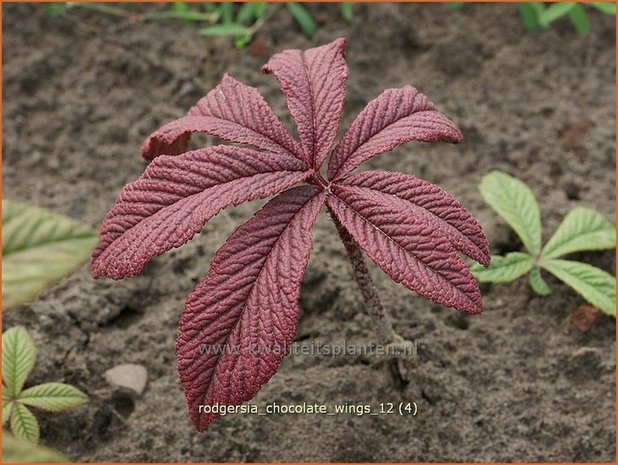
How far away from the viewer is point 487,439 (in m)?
1.91

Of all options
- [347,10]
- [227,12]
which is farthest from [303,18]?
[227,12]

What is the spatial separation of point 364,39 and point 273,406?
1.48 m

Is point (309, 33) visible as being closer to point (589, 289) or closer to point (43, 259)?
point (589, 289)

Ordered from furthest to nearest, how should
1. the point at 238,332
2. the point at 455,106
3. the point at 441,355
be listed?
1. the point at 455,106
2. the point at 441,355
3. the point at 238,332

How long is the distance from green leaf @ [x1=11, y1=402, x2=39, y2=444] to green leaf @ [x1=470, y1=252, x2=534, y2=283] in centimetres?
114

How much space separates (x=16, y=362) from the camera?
1.84 metres

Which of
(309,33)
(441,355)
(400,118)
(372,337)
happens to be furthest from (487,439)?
(309,33)

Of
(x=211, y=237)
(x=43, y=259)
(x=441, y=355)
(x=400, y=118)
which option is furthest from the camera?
(x=211, y=237)

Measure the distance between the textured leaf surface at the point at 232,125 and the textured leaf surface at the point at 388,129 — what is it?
0.09 meters

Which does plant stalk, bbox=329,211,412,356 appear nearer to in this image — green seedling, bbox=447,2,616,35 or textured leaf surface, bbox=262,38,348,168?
textured leaf surface, bbox=262,38,348,168

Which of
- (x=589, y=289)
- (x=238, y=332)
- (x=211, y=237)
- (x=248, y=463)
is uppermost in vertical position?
(x=211, y=237)

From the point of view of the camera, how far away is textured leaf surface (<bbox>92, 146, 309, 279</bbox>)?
134 cm

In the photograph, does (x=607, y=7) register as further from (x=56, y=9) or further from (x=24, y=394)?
(x=24, y=394)

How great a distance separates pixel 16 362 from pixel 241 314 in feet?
2.51
